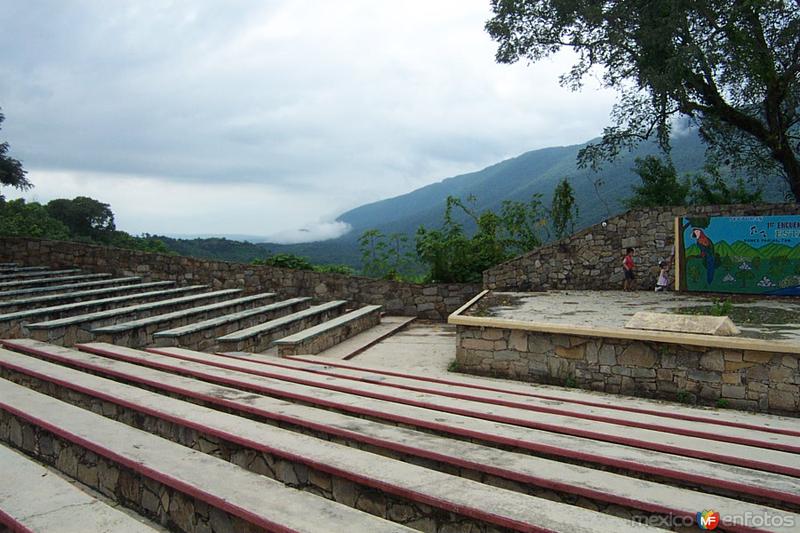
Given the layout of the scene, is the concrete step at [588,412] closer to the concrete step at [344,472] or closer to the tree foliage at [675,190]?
the concrete step at [344,472]

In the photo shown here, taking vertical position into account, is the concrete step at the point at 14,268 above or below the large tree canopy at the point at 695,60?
below

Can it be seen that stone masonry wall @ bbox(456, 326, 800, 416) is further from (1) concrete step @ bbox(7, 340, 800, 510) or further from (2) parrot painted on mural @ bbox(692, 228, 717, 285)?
(2) parrot painted on mural @ bbox(692, 228, 717, 285)

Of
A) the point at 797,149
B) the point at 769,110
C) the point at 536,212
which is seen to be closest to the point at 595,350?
the point at 536,212

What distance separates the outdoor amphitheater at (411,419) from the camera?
2.22m

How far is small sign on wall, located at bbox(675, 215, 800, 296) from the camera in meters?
8.41

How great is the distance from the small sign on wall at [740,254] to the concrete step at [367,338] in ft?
18.2

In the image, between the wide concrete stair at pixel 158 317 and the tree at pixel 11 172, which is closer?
the wide concrete stair at pixel 158 317

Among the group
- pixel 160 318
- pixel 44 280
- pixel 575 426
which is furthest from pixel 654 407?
pixel 44 280

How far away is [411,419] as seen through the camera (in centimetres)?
332

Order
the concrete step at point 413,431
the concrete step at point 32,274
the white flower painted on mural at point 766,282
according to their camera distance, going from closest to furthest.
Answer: the concrete step at point 413,431, the white flower painted on mural at point 766,282, the concrete step at point 32,274

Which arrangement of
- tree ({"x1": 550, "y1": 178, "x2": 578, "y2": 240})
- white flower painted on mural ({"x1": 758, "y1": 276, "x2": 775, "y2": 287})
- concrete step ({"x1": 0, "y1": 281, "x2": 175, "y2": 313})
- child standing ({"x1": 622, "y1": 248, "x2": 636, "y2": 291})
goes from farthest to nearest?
tree ({"x1": 550, "y1": 178, "x2": 578, "y2": 240})
child standing ({"x1": 622, "y1": 248, "x2": 636, "y2": 291})
white flower painted on mural ({"x1": 758, "y1": 276, "x2": 775, "y2": 287})
concrete step ({"x1": 0, "y1": 281, "x2": 175, "y2": 313})

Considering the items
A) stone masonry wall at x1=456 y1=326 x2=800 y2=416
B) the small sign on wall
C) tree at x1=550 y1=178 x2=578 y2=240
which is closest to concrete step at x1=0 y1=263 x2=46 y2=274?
stone masonry wall at x1=456 y1=326 x2=800 y2=416

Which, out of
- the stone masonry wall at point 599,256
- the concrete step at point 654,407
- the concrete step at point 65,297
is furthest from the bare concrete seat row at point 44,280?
the stone masonry wall at point 599,256

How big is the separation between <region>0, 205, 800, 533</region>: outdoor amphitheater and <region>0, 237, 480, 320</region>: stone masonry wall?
210cm
